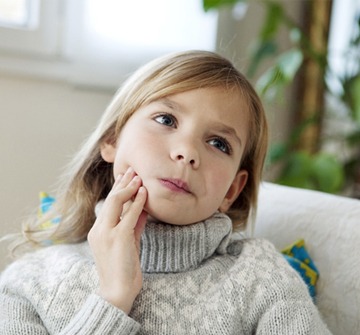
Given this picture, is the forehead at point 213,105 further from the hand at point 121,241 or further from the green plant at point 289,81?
the green plant at point 289,81

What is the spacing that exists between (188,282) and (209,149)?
222 mm

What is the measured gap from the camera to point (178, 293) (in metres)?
1.02

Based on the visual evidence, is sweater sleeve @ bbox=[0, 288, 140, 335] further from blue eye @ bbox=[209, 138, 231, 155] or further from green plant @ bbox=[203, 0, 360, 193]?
green plant @ bbox=[203, 0, 360, 193]

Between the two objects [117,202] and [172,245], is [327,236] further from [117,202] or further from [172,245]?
[117,202]

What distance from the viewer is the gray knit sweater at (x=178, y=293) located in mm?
947

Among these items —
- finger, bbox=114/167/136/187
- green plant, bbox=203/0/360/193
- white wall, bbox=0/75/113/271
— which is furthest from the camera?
green plant, bbox=203/0/360/193

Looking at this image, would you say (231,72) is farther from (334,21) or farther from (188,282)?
(334,21)

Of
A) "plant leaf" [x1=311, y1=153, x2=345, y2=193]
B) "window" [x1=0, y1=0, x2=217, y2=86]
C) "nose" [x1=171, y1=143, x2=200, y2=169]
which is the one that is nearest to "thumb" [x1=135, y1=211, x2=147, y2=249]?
"nose" [x1=171, y1=143, x2=200, y2=169]

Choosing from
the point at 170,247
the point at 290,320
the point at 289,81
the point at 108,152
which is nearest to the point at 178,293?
the point at 170,247

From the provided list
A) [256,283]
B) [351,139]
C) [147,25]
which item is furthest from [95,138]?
[351,139]

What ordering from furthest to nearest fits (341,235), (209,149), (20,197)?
(20,197), (341,235), (209,149)

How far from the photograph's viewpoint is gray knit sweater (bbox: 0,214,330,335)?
947 mm

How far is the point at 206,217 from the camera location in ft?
3.51

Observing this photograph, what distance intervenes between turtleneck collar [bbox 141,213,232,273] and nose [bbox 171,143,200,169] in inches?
4.8
